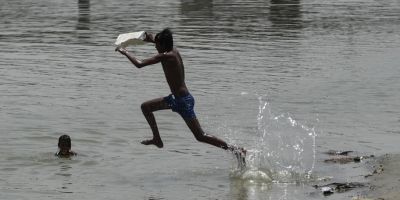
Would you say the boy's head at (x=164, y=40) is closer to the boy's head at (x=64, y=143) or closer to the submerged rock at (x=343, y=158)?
the boy's head at (x=64, y=143)

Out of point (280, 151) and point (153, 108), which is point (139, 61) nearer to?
point (153, 108)

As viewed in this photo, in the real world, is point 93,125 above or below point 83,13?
above

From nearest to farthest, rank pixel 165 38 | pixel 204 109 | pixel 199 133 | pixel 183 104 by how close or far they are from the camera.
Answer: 1. pixel 165 38
2. pixel 183 104
3. pixel 199 133
4. pixel 204 109

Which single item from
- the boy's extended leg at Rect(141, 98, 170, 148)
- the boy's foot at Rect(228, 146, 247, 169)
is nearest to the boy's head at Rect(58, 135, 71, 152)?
the boy's extended leg at Rect(141, 98, 170, 148)

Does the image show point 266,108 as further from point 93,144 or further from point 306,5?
point 306,5

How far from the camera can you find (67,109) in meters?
17.5

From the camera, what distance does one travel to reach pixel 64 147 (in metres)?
13.1

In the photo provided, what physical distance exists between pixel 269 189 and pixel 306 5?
135 ft

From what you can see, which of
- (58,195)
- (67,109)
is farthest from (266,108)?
(58,195)

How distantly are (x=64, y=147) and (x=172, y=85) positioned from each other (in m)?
2.16

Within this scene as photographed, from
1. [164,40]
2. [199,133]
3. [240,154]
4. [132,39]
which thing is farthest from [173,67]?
[240,154]

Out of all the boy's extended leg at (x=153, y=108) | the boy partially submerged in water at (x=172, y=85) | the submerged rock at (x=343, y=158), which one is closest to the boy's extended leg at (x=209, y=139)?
the boy partially submerged in water at (x=172, y=85)

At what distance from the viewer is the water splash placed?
1225 centimetres

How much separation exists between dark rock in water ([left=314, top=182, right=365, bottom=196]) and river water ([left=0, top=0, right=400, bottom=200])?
17 centimetres
